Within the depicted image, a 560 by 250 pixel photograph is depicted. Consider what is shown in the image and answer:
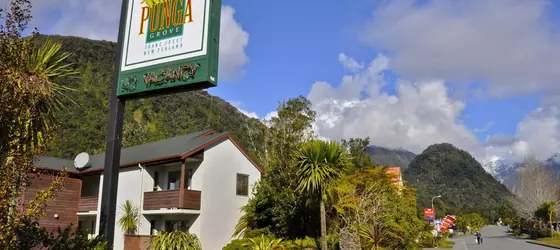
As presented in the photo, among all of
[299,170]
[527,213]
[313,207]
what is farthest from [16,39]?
[527,213]

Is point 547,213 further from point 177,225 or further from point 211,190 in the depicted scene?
point 177,225

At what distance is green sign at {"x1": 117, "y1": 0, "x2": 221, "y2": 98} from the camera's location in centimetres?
794

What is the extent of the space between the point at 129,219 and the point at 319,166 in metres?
12.4

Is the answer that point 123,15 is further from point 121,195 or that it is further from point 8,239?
point 121,195

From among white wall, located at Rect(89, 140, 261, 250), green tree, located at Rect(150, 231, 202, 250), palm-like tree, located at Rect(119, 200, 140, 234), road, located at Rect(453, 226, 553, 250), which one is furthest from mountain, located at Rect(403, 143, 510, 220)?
green tree, located at Rect(150, 231, 202, 250)

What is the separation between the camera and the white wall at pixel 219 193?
25.6m

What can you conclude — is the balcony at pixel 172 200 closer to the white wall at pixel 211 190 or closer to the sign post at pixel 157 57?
the white wall at pixel 211 190

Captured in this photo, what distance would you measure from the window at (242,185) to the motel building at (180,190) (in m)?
0.06

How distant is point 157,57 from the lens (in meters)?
8.37

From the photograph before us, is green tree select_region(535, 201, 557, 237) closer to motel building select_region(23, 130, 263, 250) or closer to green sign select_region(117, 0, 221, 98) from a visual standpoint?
motel building select_region(23, 130, 263, 250)

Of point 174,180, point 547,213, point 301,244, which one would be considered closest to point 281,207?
point 301,244

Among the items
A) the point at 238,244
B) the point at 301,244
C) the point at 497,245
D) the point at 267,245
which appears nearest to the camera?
the point at 267,245

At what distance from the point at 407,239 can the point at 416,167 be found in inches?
6802

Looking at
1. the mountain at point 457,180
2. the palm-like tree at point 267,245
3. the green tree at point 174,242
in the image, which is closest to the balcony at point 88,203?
the green tree at point 174,242
